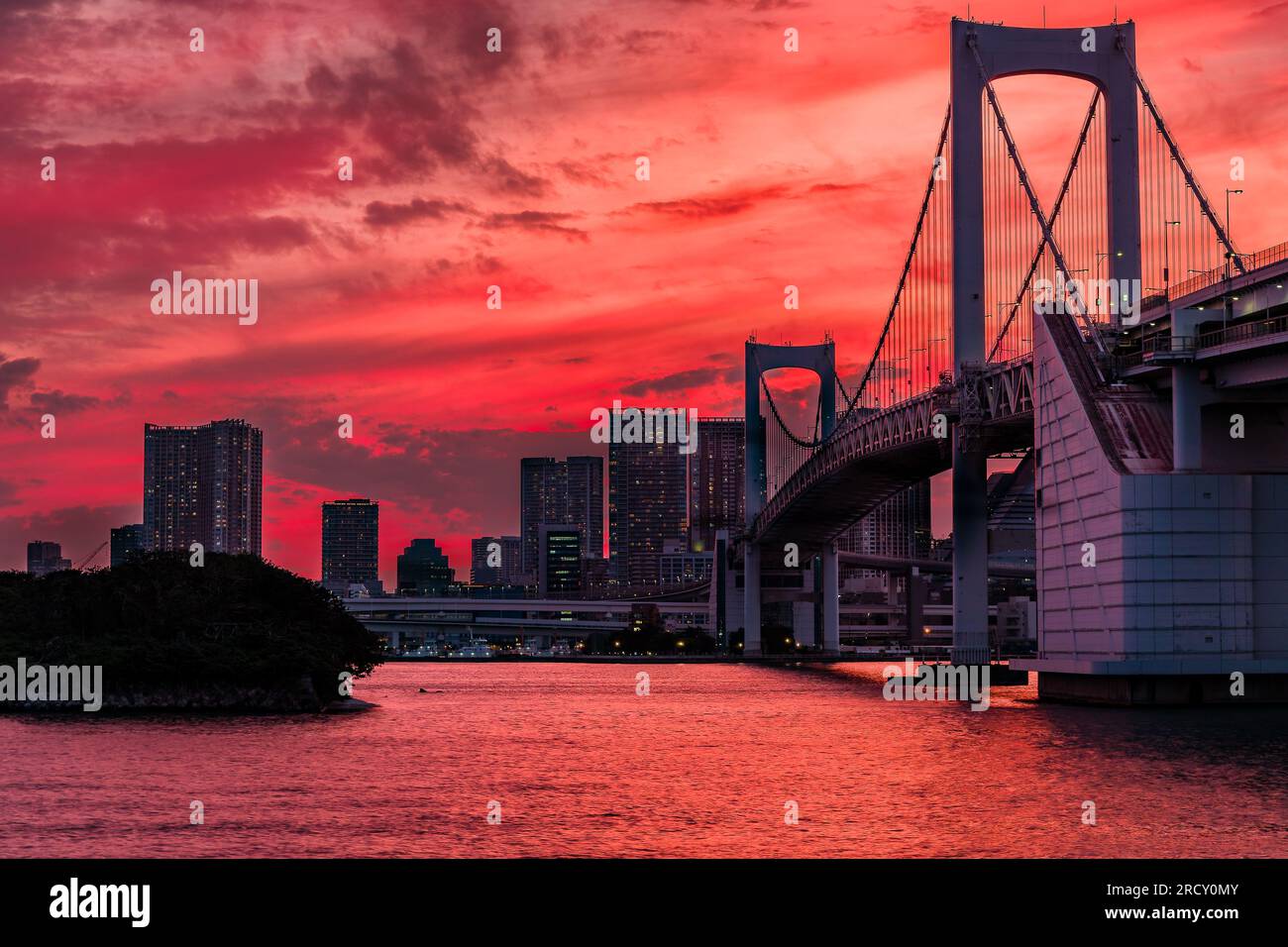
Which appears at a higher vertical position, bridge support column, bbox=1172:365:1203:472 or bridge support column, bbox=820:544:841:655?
bridge support column, bbox=1172:365:1203:472

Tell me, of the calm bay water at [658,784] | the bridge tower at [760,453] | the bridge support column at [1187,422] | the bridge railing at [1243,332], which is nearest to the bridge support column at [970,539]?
the calm bay water at [658,784]

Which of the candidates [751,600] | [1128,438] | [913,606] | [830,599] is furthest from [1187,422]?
[913,606]

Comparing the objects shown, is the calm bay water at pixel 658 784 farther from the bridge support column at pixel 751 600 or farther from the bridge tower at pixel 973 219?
the bridge support column at pixel 751 600

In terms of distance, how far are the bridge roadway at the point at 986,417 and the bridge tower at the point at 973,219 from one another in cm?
234

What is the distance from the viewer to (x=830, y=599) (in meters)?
139

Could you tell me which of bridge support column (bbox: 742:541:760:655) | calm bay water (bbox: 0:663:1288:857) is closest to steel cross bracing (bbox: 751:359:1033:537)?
bridge support column (bbox: 742:541:760:655)

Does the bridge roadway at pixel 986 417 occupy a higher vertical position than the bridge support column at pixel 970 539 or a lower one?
higher

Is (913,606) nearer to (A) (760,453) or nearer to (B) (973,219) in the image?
(A) (760,453)

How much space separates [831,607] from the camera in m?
142

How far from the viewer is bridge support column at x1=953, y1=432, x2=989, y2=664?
7088 cm

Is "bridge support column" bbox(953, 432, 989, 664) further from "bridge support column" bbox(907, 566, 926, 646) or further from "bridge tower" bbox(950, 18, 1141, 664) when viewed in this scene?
"bridge support column" bbox(907, 566, 926, 646)

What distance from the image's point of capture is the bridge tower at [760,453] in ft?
432
